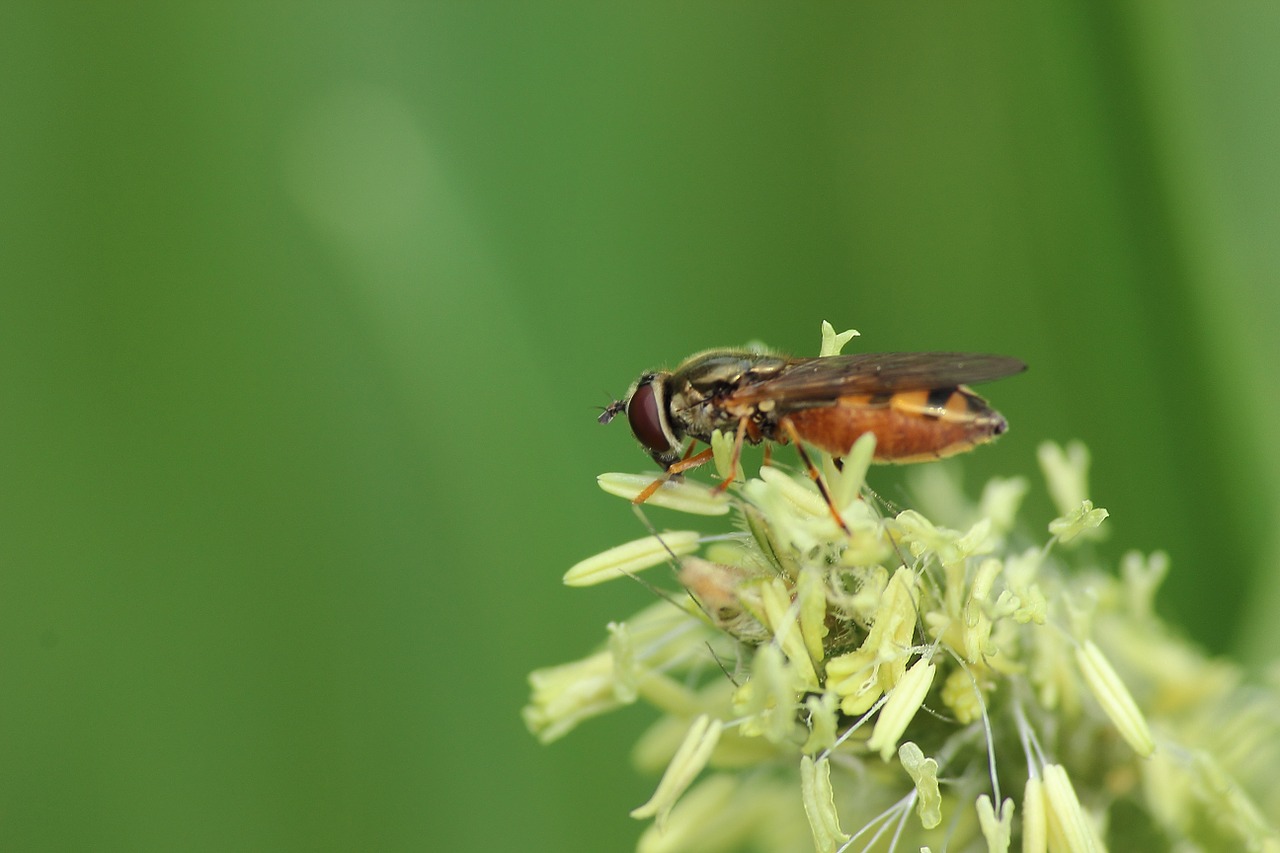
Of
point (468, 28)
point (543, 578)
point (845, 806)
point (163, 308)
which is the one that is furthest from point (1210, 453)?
point (163, 308)

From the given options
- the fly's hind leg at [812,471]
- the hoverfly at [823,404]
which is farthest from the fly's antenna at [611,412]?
the fly's hind leg at [812,471]

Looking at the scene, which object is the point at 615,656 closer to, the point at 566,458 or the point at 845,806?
the point at 845,806

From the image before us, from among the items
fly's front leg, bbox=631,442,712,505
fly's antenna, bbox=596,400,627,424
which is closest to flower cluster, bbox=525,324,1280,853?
fly's front leg, bbox=631,442,712,505

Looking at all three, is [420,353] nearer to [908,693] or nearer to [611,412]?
[611,412]

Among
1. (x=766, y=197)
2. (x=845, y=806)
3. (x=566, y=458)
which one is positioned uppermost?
(x=766, y=197)

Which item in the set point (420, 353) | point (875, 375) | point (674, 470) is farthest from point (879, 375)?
point (420, 353)

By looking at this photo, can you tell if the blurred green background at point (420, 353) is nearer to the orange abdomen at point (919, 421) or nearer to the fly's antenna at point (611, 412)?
the fly's antenna at point (611, 412)
